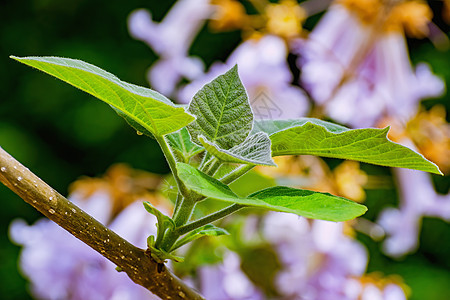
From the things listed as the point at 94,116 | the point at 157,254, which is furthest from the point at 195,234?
the point at 94,116

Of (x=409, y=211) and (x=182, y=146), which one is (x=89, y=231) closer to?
(x=182, y=146)

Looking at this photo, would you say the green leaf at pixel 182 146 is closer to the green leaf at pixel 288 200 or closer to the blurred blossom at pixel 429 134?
the green leaf at pixel 288 200

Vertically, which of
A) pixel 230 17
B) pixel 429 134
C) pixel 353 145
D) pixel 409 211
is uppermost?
pixel 353 145

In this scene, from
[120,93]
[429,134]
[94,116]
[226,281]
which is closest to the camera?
[120,93]

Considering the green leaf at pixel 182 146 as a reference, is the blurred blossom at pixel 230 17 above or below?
below

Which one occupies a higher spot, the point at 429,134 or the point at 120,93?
the point at 120,93

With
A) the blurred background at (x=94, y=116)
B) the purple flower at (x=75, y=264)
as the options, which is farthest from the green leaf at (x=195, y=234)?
the blurred background at (x=94, y=116)

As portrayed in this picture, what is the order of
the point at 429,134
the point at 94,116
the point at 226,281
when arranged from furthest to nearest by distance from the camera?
the point at 94,116 → the point at 429,134 → the point at 226,281
